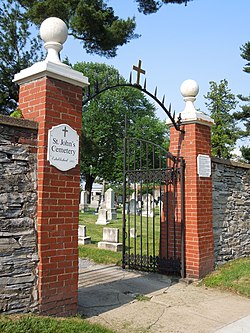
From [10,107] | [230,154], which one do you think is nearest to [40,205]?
[10,107]

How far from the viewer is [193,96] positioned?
6.55 metres

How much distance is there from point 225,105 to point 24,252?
17188 mm

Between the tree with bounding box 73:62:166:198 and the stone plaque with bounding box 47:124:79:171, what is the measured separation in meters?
25.9

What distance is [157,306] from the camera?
184 inches

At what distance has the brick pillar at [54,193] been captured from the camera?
3668 mm

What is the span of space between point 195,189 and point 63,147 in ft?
9.85

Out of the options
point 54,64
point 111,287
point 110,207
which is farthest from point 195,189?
point 110,207

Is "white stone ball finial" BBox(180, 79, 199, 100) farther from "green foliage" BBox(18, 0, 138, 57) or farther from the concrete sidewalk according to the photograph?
"green foliage" BBox(18, 0, 138, 57)

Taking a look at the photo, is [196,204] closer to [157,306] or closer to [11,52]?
[157,306]

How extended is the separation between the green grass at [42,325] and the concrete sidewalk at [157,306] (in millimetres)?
451

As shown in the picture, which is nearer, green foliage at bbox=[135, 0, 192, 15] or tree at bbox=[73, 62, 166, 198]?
green foliage at bbox=[135, 0, 192, 15]

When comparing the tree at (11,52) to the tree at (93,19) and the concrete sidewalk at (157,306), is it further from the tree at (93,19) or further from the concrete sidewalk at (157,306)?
the concrete sidewalk at (157,306)

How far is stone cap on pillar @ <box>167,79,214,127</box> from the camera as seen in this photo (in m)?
6.32

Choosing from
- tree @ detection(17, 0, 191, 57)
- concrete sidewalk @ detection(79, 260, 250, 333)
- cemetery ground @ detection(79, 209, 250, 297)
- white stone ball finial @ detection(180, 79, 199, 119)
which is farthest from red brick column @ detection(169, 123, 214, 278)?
tree @ detection(17, 0, 191, 57)
